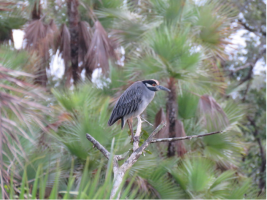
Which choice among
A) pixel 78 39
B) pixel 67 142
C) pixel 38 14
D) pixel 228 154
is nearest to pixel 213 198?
pixel 228 154

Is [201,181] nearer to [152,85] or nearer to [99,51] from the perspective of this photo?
[152,85]

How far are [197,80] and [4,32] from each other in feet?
Result: 13.0

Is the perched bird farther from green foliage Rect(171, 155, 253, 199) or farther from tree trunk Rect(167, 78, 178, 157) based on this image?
tree trunk Rect(167, 78, 178, 157)

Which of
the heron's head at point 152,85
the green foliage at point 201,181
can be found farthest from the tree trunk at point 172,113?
the heron's head at point 152,85

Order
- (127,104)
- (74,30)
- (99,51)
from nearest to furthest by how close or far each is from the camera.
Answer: (127,104)
(99,51)
(74,30)

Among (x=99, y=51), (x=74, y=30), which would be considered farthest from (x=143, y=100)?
(x=74, y=30)

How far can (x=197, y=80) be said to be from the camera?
16.6ft

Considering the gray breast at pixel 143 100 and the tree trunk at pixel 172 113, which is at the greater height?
the gray breast at pixel 143 100

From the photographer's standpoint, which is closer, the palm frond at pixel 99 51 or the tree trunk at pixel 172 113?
the tree trunk at pixel 172 113

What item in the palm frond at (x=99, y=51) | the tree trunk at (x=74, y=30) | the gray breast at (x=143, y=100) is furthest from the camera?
the tree trunk at (x=74, y=30)

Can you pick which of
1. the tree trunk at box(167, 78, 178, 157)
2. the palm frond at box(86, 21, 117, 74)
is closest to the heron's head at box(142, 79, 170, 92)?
the tree trunk at box(167, 78, 178, 157)

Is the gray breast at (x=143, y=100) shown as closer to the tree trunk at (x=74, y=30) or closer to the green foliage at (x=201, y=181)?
the green foliage at (x=201, y=181)

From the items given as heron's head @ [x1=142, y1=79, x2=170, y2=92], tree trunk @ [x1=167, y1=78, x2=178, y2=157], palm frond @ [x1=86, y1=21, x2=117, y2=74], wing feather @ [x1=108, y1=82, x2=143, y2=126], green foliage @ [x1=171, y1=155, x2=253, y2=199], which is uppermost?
heron's head @ [x1=142, y1=79, x2=170, y2=92]

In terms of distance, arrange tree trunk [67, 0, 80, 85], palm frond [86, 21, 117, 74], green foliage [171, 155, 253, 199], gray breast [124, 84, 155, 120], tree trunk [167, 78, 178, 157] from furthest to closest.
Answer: tree trunk [67, 0, 80, 85]
palm frond [86, 21, 117, 74]
tree trunk [167, 78, 178, 157]
green foliage [171, 155, 253, 199]
gray breast [124, 84, 155, 120]
